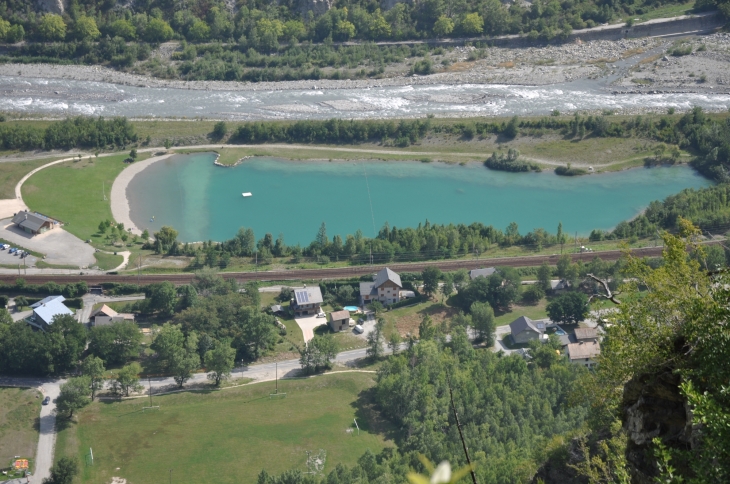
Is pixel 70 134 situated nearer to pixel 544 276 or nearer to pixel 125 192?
pixel 125 192

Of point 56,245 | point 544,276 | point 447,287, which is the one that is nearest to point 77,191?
point 56,245

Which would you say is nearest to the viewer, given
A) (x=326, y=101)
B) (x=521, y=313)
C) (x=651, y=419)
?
(x=651, y=419)

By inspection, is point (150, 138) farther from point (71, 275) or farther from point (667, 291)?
point (667, 291)

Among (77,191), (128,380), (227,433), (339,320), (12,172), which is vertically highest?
(12,172)

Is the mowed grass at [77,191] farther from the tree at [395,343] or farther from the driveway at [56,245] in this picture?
the tree at [395,343]

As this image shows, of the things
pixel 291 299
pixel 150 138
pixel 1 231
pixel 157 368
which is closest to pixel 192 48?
pixel 150 138

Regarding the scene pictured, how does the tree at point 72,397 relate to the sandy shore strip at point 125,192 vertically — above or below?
below

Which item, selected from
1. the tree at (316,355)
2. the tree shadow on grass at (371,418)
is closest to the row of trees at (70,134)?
the tree at (316,355)
